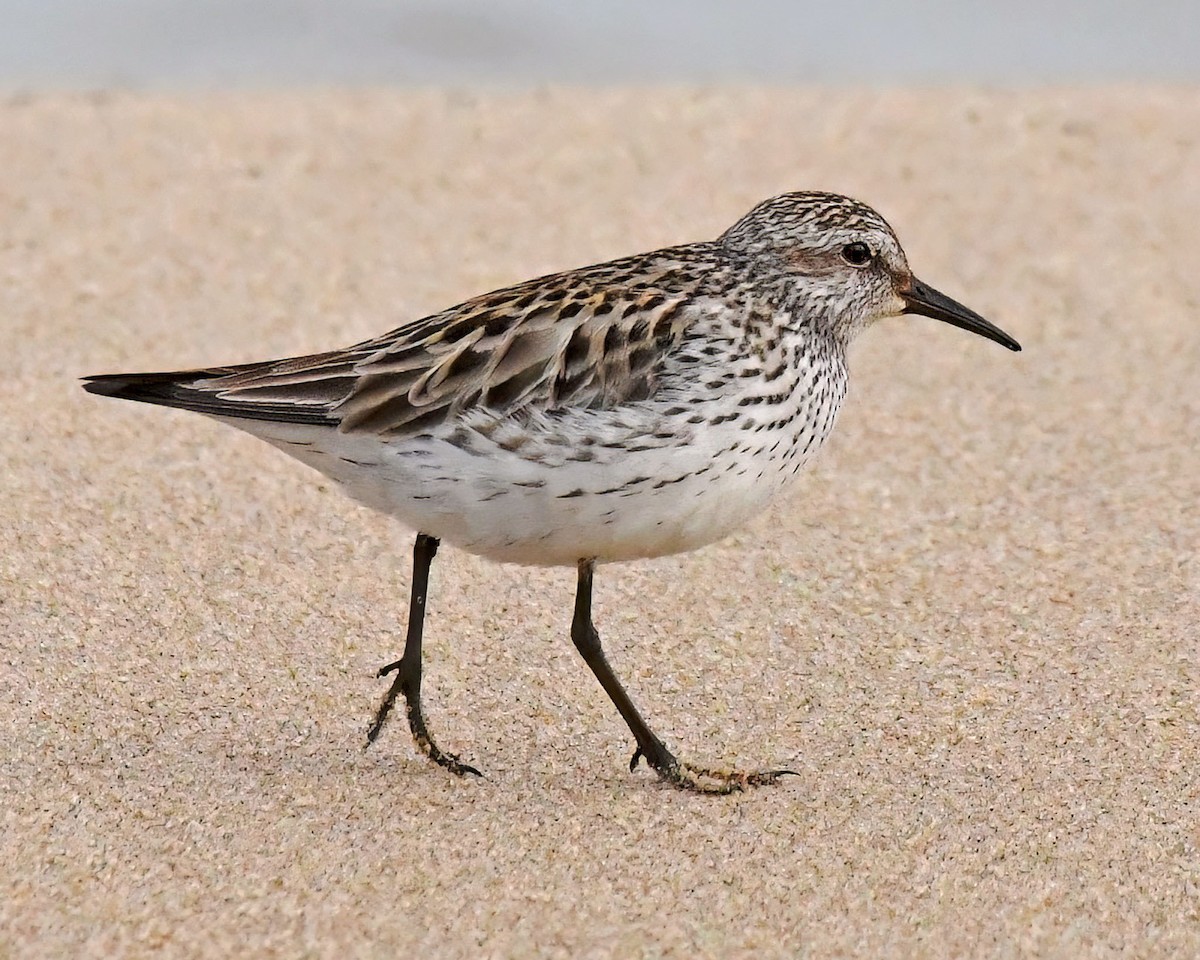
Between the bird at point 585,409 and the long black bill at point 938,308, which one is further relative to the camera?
the long black bill at point 938,308

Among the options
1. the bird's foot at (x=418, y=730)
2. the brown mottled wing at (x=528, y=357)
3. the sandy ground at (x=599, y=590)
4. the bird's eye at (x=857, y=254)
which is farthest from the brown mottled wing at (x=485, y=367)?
the sandy ground at (x=599, y=590)

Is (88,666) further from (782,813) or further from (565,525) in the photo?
(782,813)

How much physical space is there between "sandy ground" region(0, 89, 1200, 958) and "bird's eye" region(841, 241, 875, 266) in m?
1.06

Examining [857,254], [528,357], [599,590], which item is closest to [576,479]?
[528,357]

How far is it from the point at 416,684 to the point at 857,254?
1.44 meters

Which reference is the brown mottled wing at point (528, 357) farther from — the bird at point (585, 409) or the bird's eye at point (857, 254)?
the bird's eye at point (857, 254)

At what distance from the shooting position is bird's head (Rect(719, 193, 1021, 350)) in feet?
14.3

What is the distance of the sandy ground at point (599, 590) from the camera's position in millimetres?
3832

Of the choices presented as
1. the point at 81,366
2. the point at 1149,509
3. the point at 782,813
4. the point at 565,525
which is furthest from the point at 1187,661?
the point at 81,366

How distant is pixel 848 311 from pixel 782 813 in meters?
1.17

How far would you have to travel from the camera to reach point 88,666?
4648mm

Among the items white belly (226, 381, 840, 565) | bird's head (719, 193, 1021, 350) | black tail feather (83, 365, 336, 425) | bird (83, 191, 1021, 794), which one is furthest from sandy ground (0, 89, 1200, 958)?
bird's head (719, 193, 1021, 350)

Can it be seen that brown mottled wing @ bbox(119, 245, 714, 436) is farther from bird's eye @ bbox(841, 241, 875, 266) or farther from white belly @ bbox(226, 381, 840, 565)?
bird's eye @ bbox(841, 241, 875, 266)

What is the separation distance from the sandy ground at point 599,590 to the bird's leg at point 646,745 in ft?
0.20
